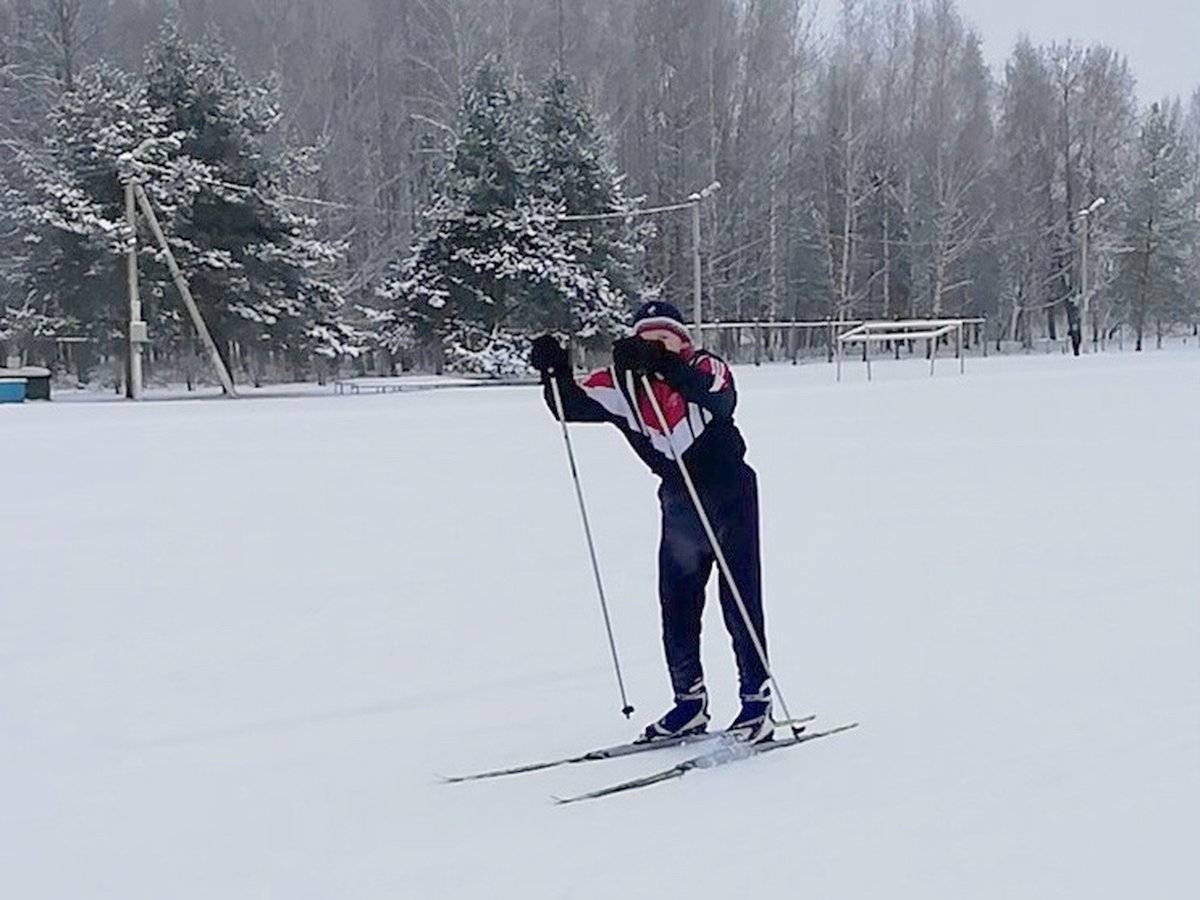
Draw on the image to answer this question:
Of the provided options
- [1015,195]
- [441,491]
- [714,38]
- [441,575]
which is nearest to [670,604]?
[441,575]

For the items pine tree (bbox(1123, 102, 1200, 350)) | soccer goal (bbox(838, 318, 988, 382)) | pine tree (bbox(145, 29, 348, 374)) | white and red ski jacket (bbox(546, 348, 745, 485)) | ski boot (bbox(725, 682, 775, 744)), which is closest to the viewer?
white and red ski jacket (bbox(546, 348, 745, 485))

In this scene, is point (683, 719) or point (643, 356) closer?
point (643, 356)

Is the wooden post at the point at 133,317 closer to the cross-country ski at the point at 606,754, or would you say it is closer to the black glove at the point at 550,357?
the black glove at the point at 550,357

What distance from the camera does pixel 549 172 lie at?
1490 inches

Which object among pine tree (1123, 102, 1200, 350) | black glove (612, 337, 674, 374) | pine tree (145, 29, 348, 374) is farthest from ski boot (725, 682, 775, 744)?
pine tree (1123, 102, 1200, 350)

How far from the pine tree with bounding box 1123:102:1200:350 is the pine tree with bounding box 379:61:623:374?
85.7ft

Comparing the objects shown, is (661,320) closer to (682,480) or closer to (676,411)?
(676,411)

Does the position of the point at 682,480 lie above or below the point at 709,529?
above

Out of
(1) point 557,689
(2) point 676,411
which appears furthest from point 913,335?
(2) point 676,411

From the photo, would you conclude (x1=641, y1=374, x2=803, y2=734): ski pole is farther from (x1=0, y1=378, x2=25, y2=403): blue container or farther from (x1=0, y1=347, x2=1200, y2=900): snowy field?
(x1=0, y1=378, x2=25, y2=403): blue container

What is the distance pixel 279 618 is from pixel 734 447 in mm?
3368

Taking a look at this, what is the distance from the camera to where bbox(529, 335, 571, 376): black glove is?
4.86 metres

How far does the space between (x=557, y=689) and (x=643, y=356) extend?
178cm

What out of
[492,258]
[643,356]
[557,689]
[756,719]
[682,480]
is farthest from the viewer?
[492,258]
